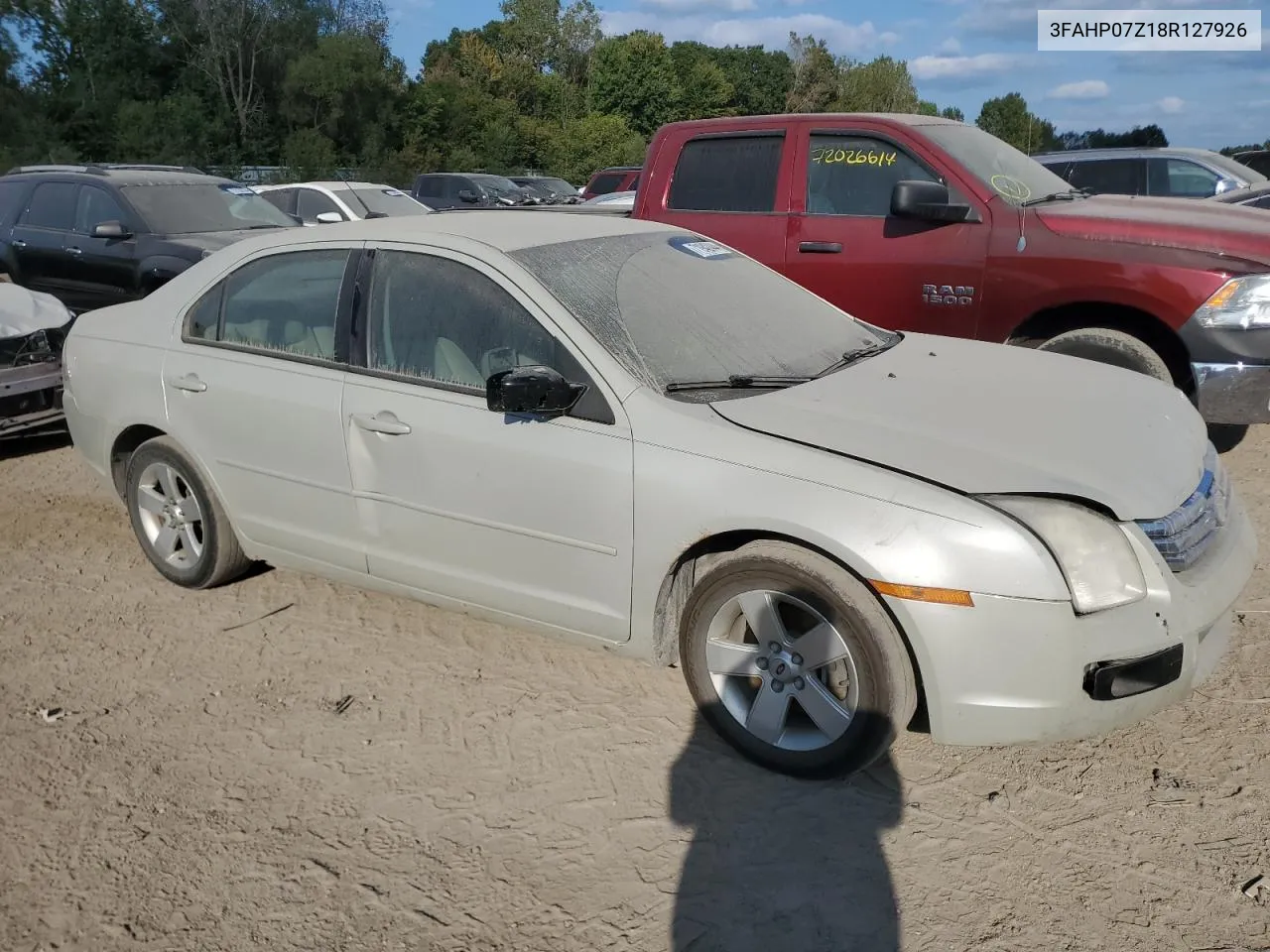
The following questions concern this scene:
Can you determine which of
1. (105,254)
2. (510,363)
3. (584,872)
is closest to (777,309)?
(510,363)

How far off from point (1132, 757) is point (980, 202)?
3.55 m

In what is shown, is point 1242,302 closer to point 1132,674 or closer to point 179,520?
point 1132,674

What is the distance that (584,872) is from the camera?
2.92 metres

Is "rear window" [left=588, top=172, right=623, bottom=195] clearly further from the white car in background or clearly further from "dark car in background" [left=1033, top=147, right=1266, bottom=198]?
"dark car in background" [left=1033, top=147, right=1266, bottom=198]

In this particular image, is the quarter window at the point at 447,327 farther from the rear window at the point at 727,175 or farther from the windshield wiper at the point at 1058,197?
the windshield wiper at the point at 1058,197

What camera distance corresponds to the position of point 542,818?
3154mm

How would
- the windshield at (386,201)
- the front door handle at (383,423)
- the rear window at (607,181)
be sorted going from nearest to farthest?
the front door handle at (383,423) → the windshield at (386,201) → the rear window at (607,181)

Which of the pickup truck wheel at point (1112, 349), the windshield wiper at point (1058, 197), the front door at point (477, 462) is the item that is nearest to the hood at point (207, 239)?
the front door at point (477, 462)

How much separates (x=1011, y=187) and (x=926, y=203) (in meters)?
0.61

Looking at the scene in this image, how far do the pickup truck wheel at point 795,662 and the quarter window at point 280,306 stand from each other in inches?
71.2

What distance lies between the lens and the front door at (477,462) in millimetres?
3451

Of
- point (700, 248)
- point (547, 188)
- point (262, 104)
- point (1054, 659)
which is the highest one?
point (262, 104)

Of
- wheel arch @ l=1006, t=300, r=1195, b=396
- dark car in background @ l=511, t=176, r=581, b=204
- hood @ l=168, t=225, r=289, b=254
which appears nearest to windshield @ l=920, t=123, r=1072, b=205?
wheel arch @ l=1006, t=300, r=1195, b=396

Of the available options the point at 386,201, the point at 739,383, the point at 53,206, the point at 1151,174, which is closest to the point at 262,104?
the point at 386,201
